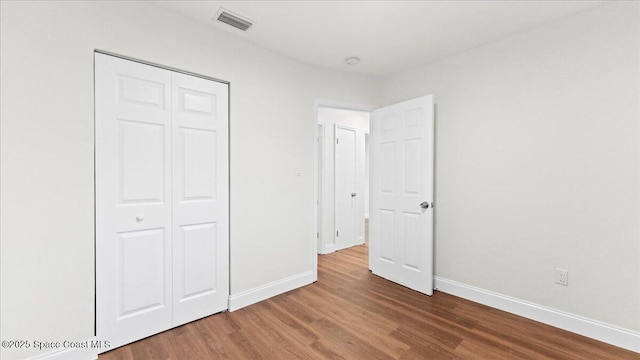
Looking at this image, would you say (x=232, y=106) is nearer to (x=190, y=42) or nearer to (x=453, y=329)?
(x=190, y=42)

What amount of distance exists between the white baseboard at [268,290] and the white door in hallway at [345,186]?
152 cm

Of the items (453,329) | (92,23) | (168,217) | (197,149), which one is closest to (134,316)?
(168,217)

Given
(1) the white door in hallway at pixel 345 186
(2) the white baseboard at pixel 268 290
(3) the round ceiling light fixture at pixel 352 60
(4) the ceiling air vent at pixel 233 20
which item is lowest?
(2) the white baseboard at pixel 268 290

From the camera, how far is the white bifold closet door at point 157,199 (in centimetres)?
192

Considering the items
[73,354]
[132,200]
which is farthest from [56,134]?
[73,354]

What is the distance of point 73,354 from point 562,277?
3.66m

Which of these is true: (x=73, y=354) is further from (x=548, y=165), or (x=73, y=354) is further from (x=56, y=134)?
(x=548, y=165)

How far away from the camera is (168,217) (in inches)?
86.5

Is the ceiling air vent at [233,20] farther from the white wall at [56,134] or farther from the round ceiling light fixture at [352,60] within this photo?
the round ceiling light fixture at [352,60]

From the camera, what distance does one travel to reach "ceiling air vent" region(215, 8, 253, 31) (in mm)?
2189

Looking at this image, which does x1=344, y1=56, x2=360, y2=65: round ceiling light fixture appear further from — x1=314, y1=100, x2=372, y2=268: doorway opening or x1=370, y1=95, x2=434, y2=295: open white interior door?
x1=314, y1=100, x2=372, y2=268: doorway opening

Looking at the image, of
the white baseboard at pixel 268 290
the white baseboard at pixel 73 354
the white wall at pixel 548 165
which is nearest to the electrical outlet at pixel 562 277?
the white wall at pixel 548 165

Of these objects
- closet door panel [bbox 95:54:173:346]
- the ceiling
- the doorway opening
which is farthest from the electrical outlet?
closet door panel [bbox 95:54:173:346]

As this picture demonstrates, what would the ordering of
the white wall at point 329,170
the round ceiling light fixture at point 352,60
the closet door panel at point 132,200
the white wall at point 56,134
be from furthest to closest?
the white wall at point 329,170
the round ceiling light fixture at point 352,60
the closet door panel at point 132,200
the white wall at point 56,134
